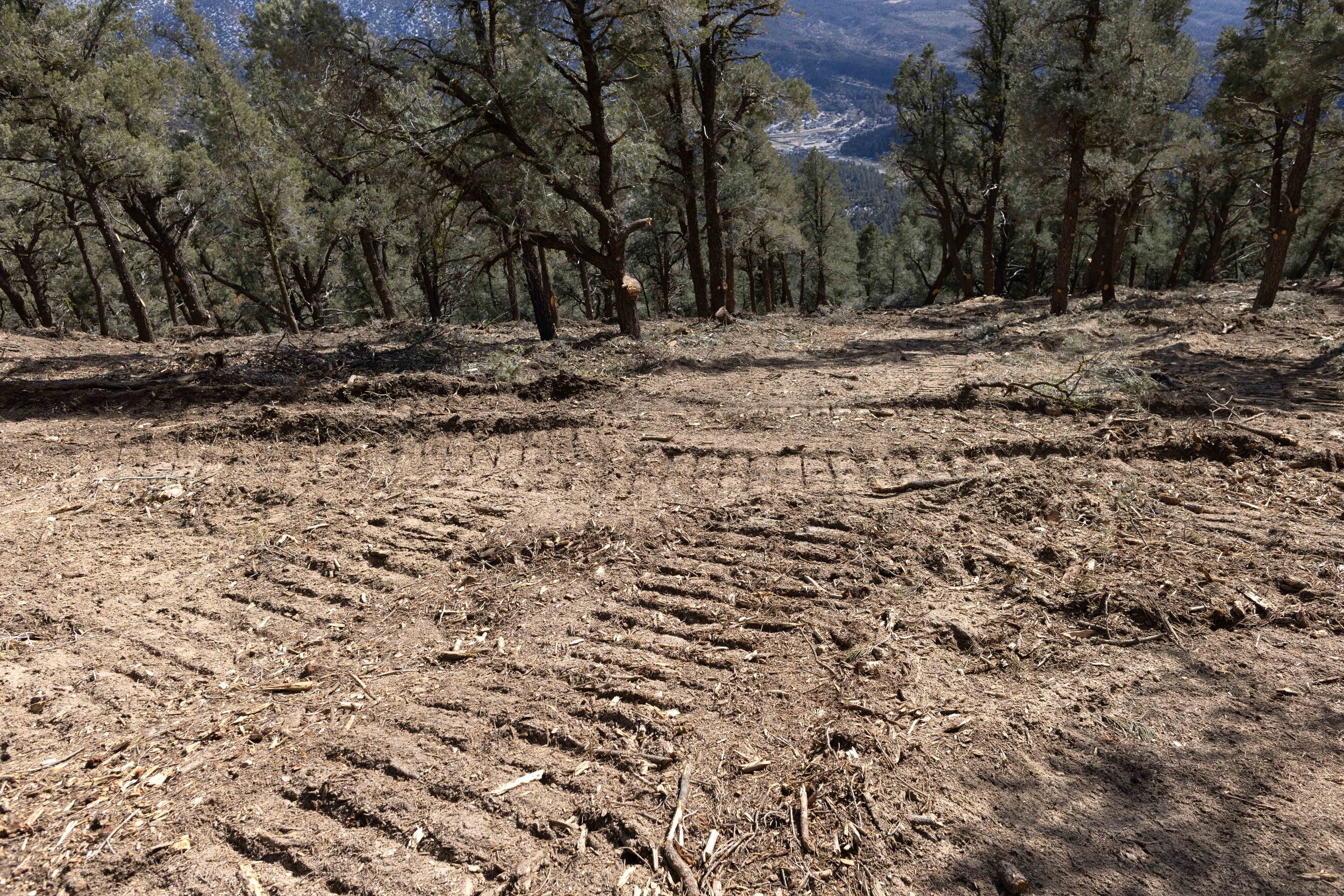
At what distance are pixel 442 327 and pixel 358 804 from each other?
Result: 11083mm

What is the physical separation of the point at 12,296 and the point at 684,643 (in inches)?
969

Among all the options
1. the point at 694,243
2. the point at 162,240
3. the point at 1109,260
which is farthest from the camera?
the point at 162,240

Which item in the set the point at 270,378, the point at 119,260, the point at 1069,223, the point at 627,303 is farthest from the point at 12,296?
the point at 1069,223

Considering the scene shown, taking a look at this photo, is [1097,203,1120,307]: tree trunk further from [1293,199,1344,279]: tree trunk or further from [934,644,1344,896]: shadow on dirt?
[934,644,1344,896]: shadow on dirt

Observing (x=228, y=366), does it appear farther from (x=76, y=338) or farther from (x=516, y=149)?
(x=76, y=338)

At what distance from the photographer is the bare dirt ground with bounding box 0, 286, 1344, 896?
264 centimetres

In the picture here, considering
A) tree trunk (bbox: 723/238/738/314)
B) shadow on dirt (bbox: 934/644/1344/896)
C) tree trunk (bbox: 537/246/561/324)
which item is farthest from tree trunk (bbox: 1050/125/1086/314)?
shadow on dirt (bbox: 934/644/1344/896)

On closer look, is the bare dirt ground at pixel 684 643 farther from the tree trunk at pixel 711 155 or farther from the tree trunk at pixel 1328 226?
the tree trunk at pixel 1328 226

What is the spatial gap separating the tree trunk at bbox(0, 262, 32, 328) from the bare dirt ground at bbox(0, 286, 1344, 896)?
15811 mm

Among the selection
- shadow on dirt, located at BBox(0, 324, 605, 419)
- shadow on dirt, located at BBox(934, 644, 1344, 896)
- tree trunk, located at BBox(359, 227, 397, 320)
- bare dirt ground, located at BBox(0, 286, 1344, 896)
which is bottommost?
shadow on dirt, located at BBox(934, 644, 1344, 896)

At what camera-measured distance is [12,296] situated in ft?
62.2

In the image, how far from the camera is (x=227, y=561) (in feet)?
15.5

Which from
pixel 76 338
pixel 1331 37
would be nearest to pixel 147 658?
pixel 76 338

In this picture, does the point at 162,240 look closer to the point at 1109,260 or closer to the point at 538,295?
the point at 538,295
